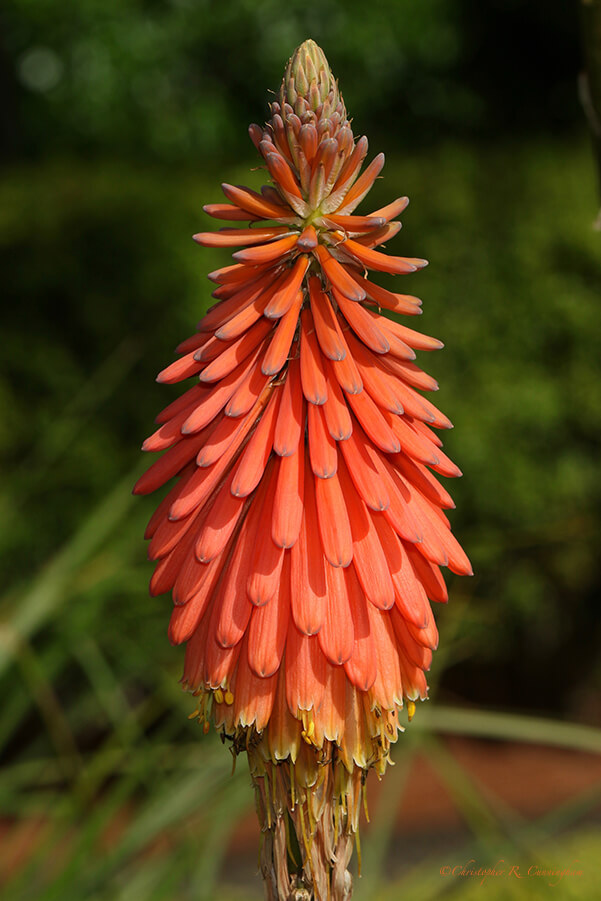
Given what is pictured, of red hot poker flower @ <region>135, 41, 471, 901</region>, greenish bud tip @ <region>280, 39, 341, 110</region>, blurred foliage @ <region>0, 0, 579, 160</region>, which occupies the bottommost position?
red hot poker flower @ <region>135, 41, 471, 901</region>

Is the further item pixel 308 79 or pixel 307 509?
pixel 307 509

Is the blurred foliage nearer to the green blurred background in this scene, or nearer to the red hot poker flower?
the green blurred background

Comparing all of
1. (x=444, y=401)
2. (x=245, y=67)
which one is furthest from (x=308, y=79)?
(x=245, y=67)

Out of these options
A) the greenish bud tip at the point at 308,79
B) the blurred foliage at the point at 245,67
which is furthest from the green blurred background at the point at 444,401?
the greenish bud tip at the point at 308,79

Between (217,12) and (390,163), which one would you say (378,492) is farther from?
(217,12)

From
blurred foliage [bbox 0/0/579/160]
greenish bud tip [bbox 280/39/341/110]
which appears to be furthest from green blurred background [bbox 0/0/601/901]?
greenish bud tip [bbox 280/39/341/110]

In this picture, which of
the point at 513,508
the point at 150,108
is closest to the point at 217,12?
the point at 150,108

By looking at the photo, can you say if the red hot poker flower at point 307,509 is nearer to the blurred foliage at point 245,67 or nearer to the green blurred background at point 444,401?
the green blurred background at point 444,401

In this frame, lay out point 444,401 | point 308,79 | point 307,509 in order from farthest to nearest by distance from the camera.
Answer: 1. point 444,401
2. point 307,509
3. point 308,79

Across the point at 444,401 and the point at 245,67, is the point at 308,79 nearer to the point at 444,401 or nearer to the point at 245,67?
the point at 444,401

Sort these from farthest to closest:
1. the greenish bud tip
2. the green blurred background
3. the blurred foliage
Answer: the blurred foliage → the green blurred background → the greenish bud tip
